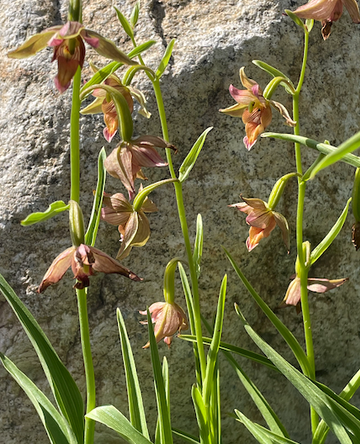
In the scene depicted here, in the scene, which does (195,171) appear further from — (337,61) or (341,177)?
(337,61)

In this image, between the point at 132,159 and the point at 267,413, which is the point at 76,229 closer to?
the point at 132,159

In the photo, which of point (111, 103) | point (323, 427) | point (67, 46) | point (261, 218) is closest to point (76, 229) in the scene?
point (67, 46)

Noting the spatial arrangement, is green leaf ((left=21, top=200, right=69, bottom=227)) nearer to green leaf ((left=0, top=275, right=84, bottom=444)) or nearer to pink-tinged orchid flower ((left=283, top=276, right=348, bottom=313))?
green leaf ((left=0, top=275, right=84, bottom=444))

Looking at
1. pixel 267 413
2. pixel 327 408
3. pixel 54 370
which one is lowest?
pixel 267 413

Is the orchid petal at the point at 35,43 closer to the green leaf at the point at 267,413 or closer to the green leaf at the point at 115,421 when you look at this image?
the green leaf at the point at 115,421

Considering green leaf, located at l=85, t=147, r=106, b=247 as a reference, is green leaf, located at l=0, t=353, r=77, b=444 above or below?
below

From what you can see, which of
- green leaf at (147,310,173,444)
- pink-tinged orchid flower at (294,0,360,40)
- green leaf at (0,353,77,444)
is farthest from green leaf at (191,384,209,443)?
pink-tinged orchid flower at (294,0,360,40)

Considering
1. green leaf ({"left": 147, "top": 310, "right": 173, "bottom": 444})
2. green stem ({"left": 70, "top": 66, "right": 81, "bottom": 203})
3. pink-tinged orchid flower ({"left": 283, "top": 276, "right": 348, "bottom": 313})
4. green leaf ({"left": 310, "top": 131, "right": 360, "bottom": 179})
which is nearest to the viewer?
green leaf ({"left": 310, "top": 131, "right": 360, "bottom": 179})

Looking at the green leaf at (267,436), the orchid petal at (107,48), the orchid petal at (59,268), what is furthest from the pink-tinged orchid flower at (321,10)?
the green leaf at (267,436)

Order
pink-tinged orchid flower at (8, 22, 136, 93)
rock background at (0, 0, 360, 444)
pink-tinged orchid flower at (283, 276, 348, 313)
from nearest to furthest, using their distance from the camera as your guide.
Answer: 1. pink-tinged orchid flower at (8, 22, 136, 93)
2. pink-tinged orchid flower at (283, 276, 348, 313)
3. rock background at (0, 0, 360, 444)
